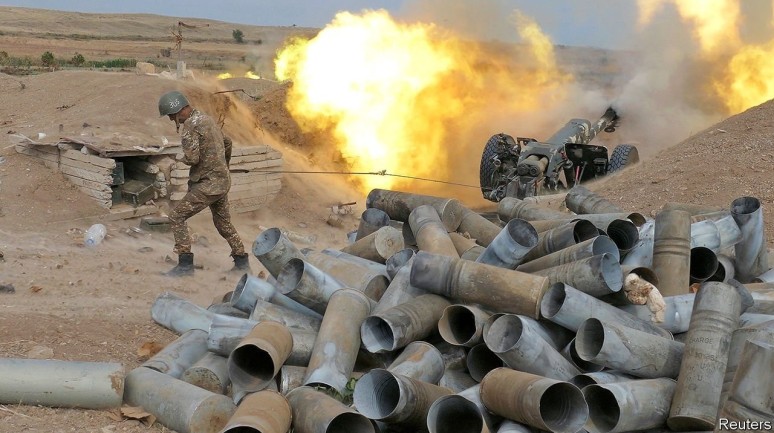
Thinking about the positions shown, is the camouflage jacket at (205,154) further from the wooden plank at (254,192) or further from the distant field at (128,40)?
the distant field at (128,40)

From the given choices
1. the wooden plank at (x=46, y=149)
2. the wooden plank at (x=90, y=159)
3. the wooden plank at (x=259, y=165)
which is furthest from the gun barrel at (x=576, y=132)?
the wooden plank at (x=46, y=149)

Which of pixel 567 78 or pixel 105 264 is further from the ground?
pixel 567 78

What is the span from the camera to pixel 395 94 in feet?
59.7

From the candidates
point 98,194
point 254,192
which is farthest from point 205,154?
point 254,192

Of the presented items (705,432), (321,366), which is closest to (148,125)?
(321,366)

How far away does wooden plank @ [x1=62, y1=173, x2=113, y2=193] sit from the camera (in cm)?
1113

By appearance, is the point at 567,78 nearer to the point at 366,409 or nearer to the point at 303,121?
the point at 303,121

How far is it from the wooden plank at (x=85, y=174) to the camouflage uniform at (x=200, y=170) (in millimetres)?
2709

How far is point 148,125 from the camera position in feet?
44.5

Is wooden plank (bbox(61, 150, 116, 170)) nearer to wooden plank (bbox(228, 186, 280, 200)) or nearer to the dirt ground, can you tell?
the dirt ground

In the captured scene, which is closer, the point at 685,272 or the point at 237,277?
the point at 685,272

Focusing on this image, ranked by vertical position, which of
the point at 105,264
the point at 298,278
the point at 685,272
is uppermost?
the point at 685,272

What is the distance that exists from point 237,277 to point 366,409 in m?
5.14

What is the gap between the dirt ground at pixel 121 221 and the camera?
611cm
